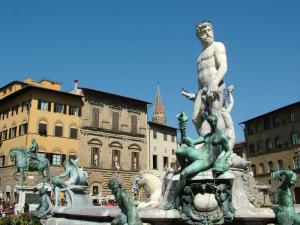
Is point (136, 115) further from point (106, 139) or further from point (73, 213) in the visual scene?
point (73, 213)

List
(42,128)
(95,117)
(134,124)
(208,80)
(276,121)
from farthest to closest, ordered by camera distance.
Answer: (276,121)
(134,124)
(95,117)
(42,128)
(208,80)

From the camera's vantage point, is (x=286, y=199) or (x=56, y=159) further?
(x=56, y=159)

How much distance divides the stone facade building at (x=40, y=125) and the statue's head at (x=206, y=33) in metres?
35.2

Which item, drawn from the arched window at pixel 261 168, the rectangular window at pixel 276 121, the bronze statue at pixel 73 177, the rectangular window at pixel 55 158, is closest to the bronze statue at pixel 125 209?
the bronze statue at pixel 73 177

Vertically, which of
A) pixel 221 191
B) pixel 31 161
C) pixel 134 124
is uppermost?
pixel 134 124

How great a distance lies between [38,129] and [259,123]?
3320 centimetres

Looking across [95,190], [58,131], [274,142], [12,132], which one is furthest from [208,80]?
[274,142]

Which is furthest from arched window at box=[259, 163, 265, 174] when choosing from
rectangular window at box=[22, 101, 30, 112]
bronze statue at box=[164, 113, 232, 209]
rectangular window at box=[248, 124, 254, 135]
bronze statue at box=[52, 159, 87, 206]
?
bronze statue at box=[164, 113, 232, 209]

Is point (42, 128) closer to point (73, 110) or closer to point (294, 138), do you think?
point (73, 110)

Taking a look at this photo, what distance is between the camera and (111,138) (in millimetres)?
50969

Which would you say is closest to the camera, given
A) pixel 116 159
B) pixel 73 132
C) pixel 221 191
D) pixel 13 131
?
pixel 221 191

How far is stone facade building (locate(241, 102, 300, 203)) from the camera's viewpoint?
52.8 meters

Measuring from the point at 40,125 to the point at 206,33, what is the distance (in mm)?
37188

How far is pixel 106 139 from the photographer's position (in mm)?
50500
